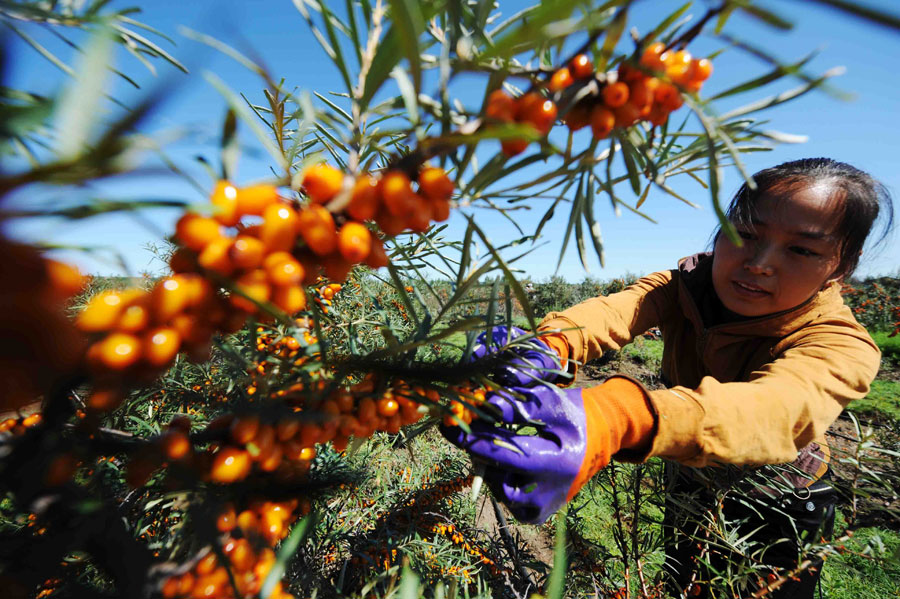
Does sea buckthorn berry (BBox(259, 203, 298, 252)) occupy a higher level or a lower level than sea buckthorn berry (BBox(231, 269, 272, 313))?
higher

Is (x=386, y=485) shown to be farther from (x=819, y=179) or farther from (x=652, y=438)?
(x=819, y=179)

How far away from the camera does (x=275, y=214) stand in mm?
299

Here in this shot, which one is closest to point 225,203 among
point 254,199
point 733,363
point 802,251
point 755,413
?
point 254,199

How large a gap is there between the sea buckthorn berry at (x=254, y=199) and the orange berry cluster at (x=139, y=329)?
2.7 inches

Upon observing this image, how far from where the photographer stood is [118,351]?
0.90 ft

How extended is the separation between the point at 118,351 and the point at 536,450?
600 millimetres

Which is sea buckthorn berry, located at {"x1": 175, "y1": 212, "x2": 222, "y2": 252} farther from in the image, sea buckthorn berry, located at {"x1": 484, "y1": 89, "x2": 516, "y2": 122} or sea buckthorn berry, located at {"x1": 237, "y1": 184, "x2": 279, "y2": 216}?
sea buckthorn berry, located at {"x1": 484, "y1": 89, "x2": 516, "y2": 122}

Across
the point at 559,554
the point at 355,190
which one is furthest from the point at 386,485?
the point at 355,190

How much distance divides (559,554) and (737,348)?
1370mm

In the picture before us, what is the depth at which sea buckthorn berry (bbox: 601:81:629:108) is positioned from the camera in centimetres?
35

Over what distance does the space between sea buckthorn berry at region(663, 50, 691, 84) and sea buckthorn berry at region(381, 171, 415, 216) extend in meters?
0.28

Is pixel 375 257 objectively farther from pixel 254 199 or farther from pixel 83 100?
pixel 83 100

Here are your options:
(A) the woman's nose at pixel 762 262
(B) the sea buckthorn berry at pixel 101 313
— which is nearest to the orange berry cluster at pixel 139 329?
(B) the sea buckthorn berry at pixel 101 313

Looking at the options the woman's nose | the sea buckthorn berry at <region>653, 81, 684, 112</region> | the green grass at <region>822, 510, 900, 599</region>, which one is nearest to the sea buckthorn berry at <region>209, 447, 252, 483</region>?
the sea buckthorn berry at <region>653, 81, 684, 112</region>
